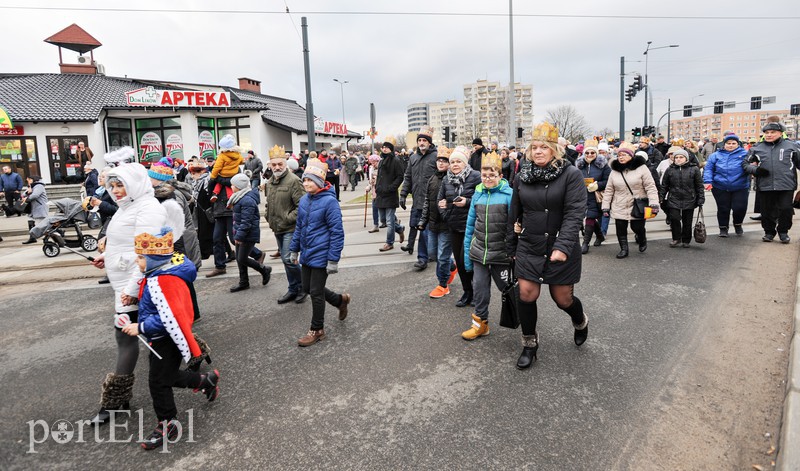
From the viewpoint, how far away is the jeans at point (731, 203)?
29.2 feet

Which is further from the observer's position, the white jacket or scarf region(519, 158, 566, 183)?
scarf region(519, 158, 566, 183)

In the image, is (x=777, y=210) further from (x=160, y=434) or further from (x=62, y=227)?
(x=62, y=227)

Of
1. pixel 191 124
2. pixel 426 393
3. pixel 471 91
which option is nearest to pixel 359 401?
pixel 426 393

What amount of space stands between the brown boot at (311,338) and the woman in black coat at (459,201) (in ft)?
5.56

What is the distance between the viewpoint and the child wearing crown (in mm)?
3109

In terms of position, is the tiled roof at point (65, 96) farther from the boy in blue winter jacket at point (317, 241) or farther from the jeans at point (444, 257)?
the boy in blue winter jacket at point (317, 241)

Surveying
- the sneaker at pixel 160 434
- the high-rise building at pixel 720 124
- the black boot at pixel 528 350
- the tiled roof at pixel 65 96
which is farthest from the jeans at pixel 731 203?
the high-rise building at pixel 720 124

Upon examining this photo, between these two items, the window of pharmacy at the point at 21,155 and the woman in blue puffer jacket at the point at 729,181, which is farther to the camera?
the window of pharmacy at the point at 21,155

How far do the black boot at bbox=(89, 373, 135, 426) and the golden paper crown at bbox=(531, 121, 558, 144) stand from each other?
3.52m

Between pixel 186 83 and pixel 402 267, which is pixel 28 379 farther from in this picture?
pixel 186 83

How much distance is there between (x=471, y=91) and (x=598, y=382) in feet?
486

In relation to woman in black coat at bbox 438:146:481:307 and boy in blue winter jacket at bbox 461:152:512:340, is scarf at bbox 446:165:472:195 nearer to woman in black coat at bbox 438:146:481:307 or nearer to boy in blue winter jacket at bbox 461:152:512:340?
woman in black coat at bbox 438:146:481:307

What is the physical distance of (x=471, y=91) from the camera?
472ft

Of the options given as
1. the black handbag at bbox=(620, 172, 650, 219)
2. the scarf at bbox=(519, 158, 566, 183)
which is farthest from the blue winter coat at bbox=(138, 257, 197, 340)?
the black handbag at bbox=(620, 172, 650, 219)
